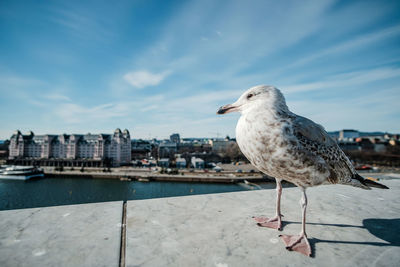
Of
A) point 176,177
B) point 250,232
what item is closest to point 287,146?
point 250,232

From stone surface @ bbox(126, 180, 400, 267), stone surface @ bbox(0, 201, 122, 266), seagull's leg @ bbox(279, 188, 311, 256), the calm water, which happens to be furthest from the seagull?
the calm water

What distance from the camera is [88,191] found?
3231 centimetres

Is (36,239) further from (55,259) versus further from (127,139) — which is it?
(127,139)

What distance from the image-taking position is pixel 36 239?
183 cm

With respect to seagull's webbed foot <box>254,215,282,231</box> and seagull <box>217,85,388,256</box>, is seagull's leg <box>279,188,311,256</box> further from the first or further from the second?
seagull's webbed foot <box>254,215,282,231</box>

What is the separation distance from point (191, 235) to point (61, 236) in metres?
1.22

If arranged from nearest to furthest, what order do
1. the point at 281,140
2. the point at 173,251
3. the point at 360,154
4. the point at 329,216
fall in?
1. the point at 173,251
2. the point at 281,140
3. the point at 329,216
4. the point at 360,154

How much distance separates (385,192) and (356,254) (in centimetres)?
286

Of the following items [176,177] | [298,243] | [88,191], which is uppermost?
[298,243]

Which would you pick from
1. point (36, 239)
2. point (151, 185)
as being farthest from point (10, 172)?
point (36, 239)

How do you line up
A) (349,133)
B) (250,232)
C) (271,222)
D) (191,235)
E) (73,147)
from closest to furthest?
(191,235)
(250,232)
(271,222)
(73,147)
(349,133)

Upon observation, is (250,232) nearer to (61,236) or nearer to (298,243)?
(298,243)

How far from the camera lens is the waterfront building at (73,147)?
66.4m

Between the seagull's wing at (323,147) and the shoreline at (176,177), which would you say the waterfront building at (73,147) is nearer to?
the shoreline at (176,177)
